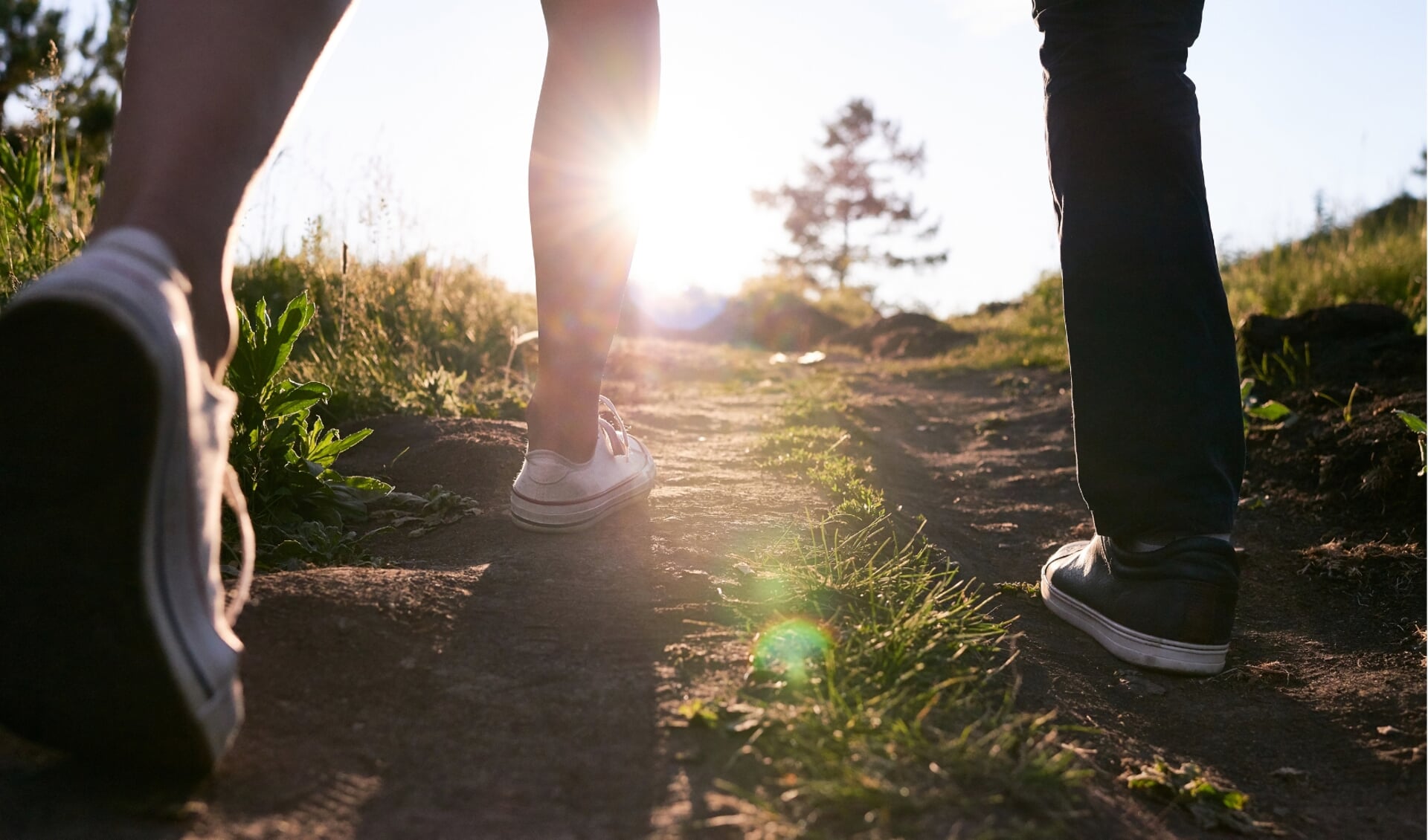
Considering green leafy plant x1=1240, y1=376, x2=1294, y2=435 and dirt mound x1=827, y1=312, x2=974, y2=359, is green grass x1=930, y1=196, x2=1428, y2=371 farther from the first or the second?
green leafy plant x1=1240, y1=376, x2=1294, y2=435

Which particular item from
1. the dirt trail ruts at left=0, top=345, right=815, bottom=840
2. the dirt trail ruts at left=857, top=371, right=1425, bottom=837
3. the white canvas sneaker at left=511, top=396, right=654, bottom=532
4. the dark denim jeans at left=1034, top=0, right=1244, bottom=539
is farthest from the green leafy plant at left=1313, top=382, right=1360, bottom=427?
the white canvas sneaker at left=511, top=396, right=654, bottom=532

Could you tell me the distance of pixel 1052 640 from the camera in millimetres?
1967

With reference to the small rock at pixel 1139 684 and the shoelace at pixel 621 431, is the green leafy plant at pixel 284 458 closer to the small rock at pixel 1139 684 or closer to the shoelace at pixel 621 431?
the shoelace at pixel 621 431

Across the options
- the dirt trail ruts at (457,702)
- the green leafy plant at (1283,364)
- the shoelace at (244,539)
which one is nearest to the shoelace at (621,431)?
the dirt trail ruts at (457,702)

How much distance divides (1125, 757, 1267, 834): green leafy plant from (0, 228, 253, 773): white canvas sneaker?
48.3 inches

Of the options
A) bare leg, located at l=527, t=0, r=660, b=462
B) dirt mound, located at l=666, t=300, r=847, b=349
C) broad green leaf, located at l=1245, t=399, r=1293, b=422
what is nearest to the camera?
bare leg, located at l=527, t=0, r=660, b=462

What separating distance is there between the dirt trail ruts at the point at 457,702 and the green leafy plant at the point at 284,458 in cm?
15

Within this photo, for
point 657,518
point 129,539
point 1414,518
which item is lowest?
point 1414,518

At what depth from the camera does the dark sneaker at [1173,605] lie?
5.85 ft

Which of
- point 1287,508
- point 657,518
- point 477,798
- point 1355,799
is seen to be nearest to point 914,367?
point 1287,508

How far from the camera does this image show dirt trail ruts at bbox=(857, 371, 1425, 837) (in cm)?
141

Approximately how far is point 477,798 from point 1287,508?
Answer: 299cm

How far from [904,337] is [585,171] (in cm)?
1044

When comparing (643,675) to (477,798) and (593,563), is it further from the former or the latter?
(593,563)
